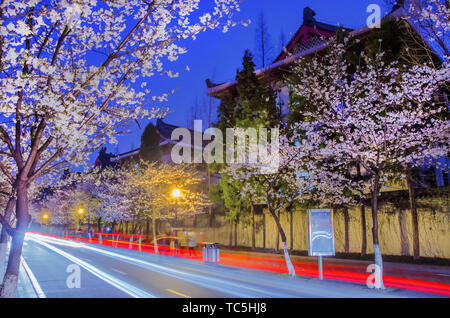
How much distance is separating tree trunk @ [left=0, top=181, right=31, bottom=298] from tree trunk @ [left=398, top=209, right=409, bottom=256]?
1880cm

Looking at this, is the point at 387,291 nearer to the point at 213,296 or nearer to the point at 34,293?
the point at 213,296

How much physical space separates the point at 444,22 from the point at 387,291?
30.7 ft

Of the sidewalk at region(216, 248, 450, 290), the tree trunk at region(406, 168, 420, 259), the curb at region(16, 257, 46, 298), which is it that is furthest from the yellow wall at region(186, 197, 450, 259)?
the curb at region(16, 257, 46, 298)

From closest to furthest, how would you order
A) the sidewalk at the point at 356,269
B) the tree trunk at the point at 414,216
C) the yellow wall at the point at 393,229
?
the sidewalk at the point at 356,269 < the yellow wall at the point at 393,229 < the tree trunk at the point at 414,216

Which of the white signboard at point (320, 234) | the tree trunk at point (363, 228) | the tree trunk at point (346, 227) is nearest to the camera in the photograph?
the white signboard at point (320, 234)

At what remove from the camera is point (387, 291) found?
11.1 m

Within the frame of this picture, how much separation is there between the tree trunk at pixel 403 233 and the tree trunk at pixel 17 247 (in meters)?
18.8

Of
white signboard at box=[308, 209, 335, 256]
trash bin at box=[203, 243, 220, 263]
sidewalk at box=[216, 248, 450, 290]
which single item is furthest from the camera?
trash bin at box=[203, 243, 220, 263]

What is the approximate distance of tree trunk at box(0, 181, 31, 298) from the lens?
7.43 metres

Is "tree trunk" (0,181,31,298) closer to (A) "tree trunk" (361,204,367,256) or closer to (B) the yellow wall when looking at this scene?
(A) "tree trunk" (361,204,367,256)

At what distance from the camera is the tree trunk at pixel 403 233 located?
750 inches

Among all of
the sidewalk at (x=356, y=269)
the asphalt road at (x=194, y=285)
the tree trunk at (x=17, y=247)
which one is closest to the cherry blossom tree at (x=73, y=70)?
the tree trunk at (x=17, y=247)

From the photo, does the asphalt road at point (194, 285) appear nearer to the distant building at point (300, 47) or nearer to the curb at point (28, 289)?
the curb at point (28, 289)
